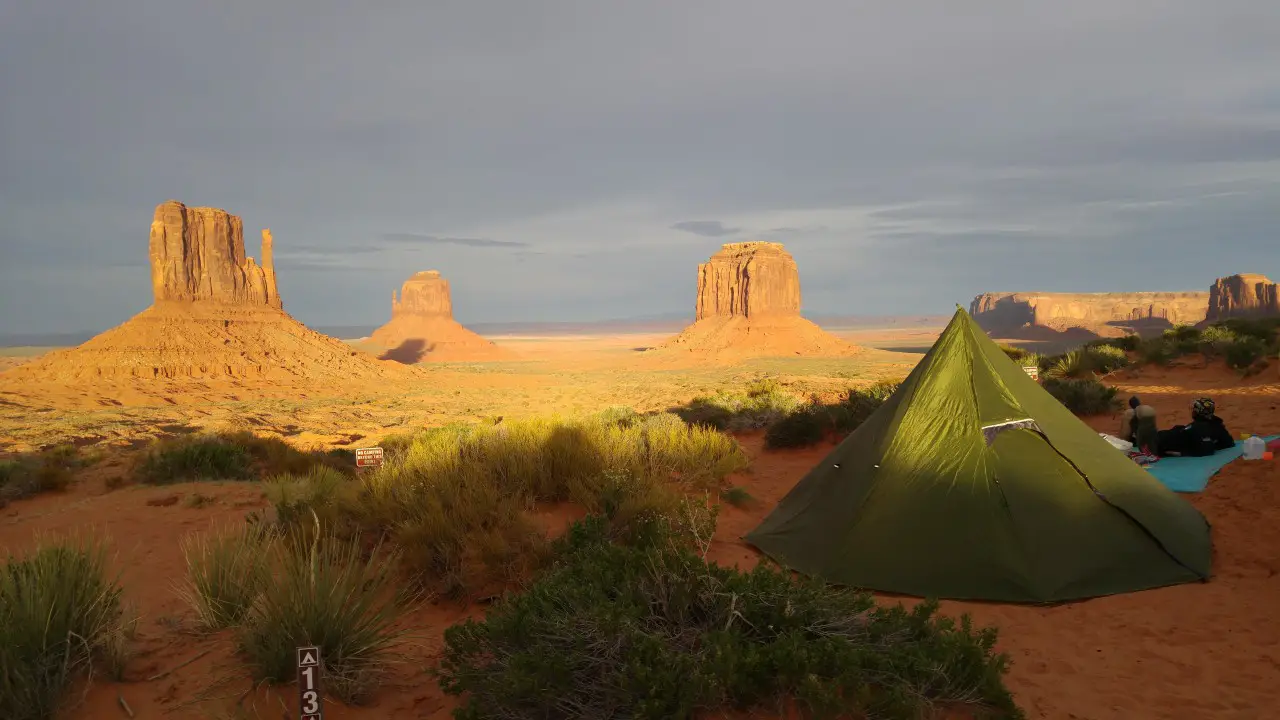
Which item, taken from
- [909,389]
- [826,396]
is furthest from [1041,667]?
[826,396]

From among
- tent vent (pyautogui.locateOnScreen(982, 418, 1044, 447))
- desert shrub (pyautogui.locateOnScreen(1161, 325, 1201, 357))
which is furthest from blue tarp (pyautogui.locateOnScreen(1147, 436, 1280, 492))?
desert shrub (pyautogui.locateOnScreen(1161, 325, 1201, 357))

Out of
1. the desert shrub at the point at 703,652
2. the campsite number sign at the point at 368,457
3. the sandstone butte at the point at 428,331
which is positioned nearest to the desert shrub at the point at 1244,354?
the desert shrub at the point at 703,652

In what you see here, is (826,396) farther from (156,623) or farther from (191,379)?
(191,379)

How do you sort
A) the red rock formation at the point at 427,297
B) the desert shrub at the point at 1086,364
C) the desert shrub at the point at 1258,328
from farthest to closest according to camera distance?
the red rock formation at the point at 427,297
the desert shrub at the point at 1258,328
the desert shrub at the point at 1086,364

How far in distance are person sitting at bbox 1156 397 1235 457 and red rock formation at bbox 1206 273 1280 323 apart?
103598 mm

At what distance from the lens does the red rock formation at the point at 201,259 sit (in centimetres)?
5909

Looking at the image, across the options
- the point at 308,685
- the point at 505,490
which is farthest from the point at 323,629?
the point at 505,490

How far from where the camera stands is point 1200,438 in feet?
29.3

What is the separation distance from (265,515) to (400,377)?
55284 mm

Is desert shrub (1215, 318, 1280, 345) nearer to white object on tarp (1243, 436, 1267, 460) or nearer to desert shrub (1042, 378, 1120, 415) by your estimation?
desert shrub (1042, 378, 1120, 415)

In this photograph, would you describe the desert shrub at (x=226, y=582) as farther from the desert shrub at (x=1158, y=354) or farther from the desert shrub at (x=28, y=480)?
the desert shrub at (x=1158, y=354)

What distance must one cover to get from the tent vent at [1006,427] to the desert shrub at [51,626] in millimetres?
6792

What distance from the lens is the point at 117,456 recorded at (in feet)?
56.6

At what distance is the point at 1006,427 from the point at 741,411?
34.1 ft
